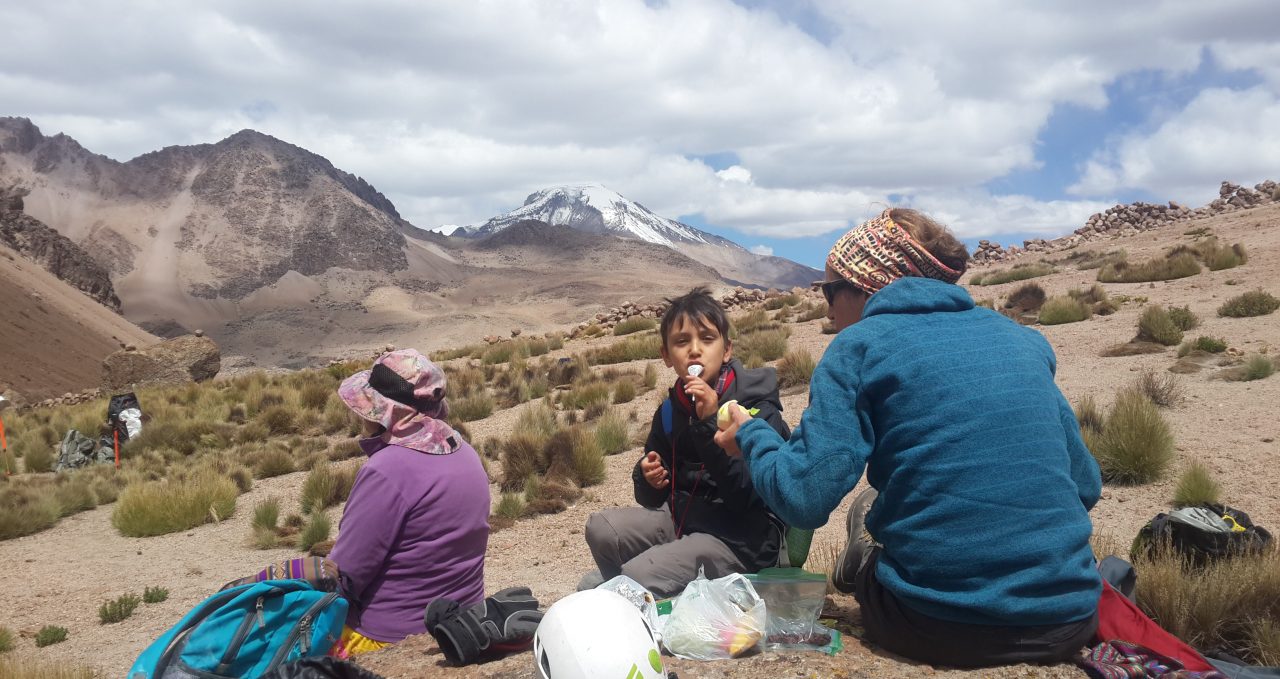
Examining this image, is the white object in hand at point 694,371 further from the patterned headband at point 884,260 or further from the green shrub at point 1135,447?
the green shrub at point 1135,447

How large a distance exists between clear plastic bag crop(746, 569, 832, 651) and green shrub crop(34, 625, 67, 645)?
615cm

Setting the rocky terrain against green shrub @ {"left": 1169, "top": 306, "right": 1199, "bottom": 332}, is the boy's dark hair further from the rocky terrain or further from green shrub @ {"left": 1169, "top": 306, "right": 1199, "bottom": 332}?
the rocky terrain

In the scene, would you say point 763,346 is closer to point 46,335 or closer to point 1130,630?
point 1130,630

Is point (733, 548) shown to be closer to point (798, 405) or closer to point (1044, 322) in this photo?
point (798, 405)

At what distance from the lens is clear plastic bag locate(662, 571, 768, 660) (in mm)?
3186

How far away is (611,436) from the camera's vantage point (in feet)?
37.2

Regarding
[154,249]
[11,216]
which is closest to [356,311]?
[154,249]

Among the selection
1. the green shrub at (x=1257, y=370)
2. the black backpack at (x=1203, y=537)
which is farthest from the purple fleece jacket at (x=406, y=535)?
the green shrub at (x=1257, y=370)

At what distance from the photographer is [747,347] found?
15.8 metres

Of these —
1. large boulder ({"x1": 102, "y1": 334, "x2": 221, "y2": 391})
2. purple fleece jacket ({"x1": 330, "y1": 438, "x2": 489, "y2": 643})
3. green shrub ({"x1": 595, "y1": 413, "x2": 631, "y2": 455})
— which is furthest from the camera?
large boulder ({"x1": 102, "y1": 334, "x2": 221, "y2": 391})

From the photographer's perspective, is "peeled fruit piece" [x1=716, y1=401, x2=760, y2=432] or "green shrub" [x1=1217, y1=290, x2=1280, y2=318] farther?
"green shrub" [x1=1217, y1=290, x2=1280, y2=318]

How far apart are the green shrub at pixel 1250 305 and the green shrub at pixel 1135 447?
21.1 feet

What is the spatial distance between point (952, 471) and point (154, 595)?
7.50m

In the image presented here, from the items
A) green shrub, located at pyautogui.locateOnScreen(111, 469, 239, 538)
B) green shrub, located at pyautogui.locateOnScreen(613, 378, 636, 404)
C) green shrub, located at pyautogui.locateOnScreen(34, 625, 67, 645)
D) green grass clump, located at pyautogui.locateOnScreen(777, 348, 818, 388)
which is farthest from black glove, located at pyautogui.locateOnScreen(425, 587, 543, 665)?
green shrub, located at pyautogui.locateOnScreen(613, 378, 636, 404)
